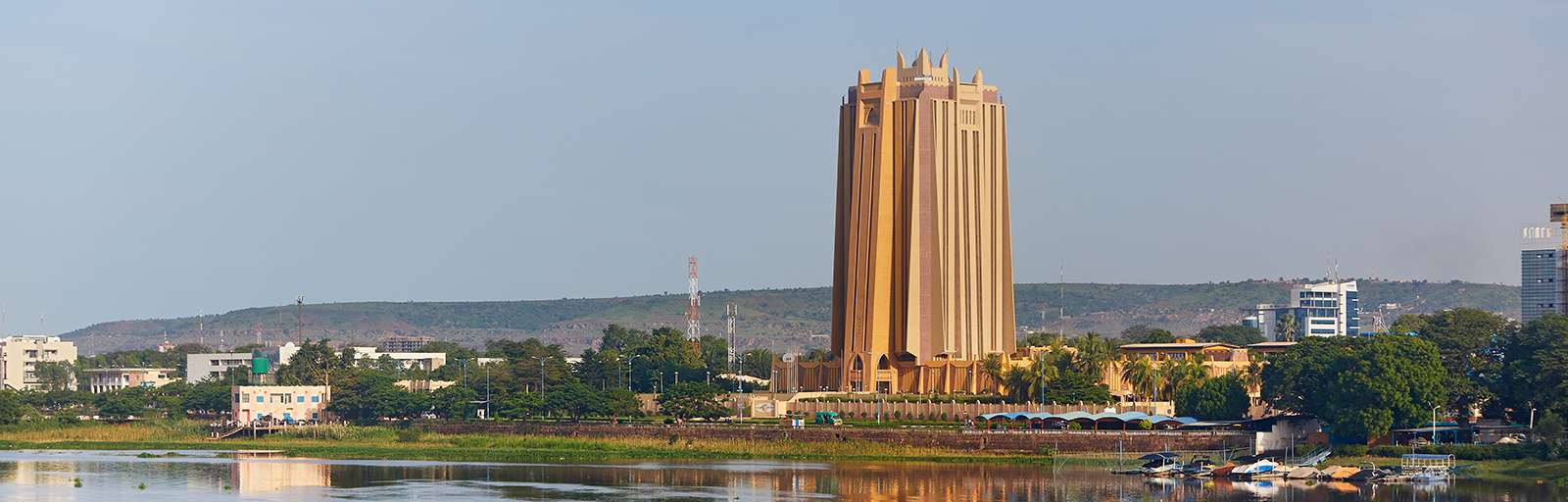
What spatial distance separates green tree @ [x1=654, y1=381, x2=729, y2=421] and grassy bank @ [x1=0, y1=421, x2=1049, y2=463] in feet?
19.8

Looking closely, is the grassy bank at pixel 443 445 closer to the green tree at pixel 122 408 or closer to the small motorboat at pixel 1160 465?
the small motorboat at pixel 1160 465

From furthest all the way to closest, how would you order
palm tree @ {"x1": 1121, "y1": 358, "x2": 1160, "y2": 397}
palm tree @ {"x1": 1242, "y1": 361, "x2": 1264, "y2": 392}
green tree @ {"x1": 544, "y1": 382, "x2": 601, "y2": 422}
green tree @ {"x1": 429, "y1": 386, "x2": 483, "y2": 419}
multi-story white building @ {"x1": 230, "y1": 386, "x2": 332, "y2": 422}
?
multi-story white building @ {"x1": 230, "y1": 386, "x2": 332, "y2": 422}, green tree @ {"x1": 429, "y1": 386, "x2": 483, "y2": 419}, green tree @ {"x1": 544, "y1": 382, "x2": 601, "y2": 422}, palm tree @ {"x1": 1121, "y1": 358, "x2": 1160, "y2": 397}, palm tree @ {"x1": 1242, "y1": 361, "x2": 1264, "y2": 392}

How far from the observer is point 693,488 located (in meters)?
96.8

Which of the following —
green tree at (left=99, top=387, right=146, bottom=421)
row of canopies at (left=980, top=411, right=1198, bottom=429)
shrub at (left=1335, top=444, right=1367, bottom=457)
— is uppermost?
row of canopies at (left=980, top=411, right=1198, bottom=429)

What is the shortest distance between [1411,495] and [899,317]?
81427 mm

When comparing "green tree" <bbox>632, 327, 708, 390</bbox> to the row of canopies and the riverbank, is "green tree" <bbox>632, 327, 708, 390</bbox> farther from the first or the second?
the row of canopies

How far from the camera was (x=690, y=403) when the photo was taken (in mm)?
141375

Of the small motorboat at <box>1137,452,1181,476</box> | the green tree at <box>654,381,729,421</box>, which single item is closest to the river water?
the small motorboat at <box>1137,452,1181,476</box>

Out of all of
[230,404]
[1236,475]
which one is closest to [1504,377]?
[1236,475]

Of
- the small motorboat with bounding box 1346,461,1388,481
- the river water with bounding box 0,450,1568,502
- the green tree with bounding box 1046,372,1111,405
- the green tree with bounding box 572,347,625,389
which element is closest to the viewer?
the river water with bounding box 0,450,1568,502

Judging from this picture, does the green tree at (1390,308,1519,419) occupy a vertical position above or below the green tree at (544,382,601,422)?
above

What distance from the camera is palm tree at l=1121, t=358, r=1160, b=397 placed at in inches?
5561

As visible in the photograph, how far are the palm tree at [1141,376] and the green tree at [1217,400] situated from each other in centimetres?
1059

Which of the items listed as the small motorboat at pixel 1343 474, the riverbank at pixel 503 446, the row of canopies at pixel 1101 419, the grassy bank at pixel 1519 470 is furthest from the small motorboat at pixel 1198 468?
the row of canopies at pixel 1101 419
